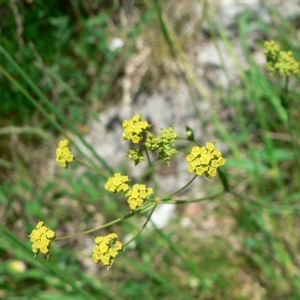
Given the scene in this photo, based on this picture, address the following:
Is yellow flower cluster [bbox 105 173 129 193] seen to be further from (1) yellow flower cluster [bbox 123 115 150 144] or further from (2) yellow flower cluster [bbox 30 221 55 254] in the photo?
(2) yellow flower cluster [bbox 30 221 55 254]

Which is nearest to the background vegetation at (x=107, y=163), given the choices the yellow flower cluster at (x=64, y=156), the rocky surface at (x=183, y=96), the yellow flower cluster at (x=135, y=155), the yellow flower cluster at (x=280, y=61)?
the rocky surface at (x=183, y=96)

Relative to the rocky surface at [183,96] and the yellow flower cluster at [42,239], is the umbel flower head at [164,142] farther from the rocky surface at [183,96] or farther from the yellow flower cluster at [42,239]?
the rocky surface at [183,96]

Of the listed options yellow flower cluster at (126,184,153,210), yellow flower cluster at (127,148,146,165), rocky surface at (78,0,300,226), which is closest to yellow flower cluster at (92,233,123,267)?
yellow flower cluster at (126,184,153,210)

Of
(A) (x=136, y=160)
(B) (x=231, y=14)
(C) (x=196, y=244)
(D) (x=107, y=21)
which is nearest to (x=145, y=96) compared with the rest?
(D) (x=107, y=21)

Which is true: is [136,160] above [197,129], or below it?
below

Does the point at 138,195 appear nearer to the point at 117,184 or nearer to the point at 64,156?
the point at 117,184

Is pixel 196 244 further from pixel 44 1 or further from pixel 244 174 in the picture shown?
pixel 44 1

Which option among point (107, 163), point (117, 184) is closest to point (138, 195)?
point (117, 184)
